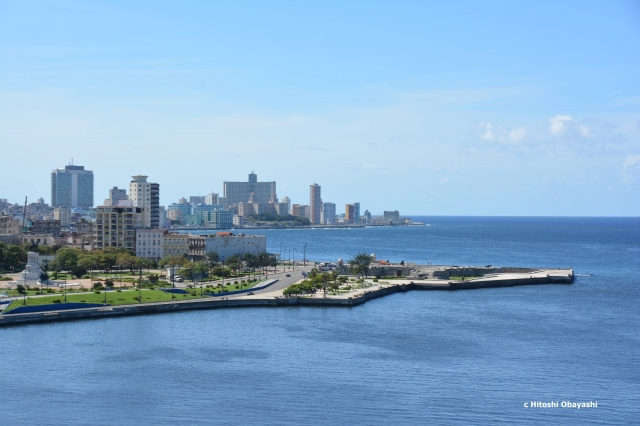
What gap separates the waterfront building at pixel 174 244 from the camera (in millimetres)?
82375

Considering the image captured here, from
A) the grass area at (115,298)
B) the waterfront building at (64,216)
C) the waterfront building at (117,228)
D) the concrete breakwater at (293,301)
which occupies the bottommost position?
the concrete breakwater at (293,301)

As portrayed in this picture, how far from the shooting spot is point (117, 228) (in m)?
85.0

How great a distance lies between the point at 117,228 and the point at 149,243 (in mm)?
4640

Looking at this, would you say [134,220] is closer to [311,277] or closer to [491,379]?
[311,277]

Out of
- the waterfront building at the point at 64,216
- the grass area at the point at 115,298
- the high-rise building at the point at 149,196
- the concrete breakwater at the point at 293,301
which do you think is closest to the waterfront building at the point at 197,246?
the high-rise building at the point at 149,196

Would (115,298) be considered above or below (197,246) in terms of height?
below

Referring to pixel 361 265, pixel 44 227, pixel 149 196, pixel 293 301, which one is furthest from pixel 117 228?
pixel 44 227

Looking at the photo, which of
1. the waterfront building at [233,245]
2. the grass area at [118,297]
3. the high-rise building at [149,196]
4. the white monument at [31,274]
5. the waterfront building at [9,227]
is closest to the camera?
the grass area at [118,297]

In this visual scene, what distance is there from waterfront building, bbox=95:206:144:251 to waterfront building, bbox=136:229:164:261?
151 centimetres

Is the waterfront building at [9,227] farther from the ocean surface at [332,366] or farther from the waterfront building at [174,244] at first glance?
the ocean surface at [332,366]

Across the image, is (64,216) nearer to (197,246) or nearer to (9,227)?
(9,227)

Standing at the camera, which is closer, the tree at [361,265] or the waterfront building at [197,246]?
the tree at [361,265]

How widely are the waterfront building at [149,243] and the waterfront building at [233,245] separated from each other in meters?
5.26

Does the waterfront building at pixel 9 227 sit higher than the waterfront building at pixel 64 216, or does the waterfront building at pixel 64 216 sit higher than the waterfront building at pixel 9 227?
the waterfront building at pixel 64 216
